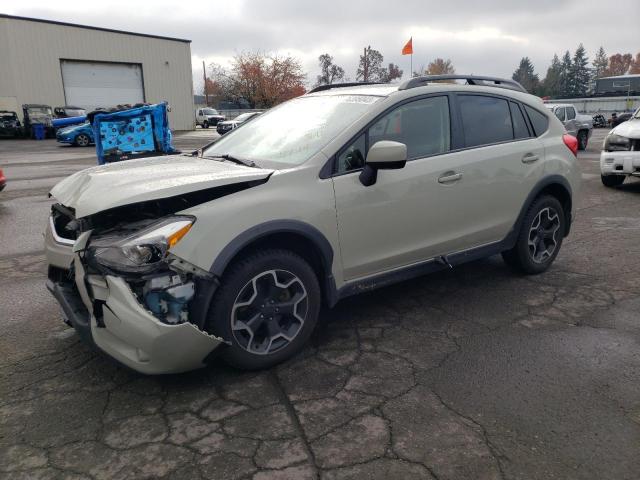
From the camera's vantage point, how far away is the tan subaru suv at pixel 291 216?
2.70 meters

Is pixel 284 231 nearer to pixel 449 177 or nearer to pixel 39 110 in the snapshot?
pixel 449 177

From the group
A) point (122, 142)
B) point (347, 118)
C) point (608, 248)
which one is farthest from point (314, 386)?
point (122, 142)

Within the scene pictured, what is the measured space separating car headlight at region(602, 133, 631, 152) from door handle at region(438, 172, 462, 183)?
709 cm

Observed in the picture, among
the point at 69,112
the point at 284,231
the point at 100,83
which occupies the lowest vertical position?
the point at 284,231

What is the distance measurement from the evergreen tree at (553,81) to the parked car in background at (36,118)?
251ft

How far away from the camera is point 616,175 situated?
10.2 m

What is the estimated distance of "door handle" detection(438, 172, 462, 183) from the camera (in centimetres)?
381

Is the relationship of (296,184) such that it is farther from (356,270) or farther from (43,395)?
(43,395)

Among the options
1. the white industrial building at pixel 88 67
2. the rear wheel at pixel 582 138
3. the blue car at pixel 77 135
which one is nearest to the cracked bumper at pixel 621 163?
the rear wheel at pixel 582 138

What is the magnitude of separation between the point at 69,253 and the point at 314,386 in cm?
165

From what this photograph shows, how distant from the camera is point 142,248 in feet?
8.65

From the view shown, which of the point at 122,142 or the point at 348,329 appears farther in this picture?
the point at 122,142

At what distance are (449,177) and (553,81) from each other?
102 m

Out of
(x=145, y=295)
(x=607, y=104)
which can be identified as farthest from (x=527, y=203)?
(x=607, y=104)
